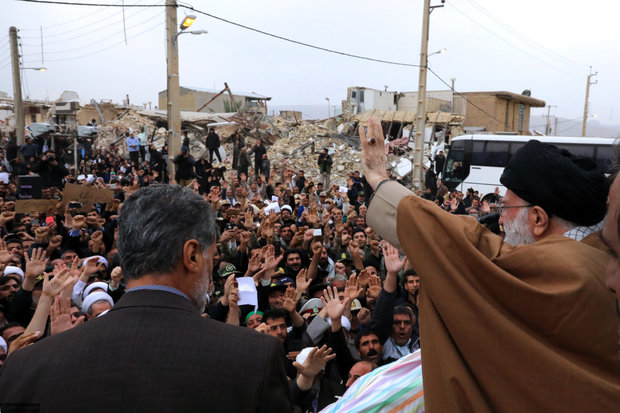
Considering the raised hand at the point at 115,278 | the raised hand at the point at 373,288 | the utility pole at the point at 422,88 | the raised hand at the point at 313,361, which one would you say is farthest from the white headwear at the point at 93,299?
the utility pole at the point at 422,88

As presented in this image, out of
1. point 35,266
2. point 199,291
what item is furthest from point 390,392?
point 35,266

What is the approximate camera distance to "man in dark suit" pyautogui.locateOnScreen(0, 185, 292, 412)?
3.86 ft

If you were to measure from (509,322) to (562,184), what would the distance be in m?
0.66

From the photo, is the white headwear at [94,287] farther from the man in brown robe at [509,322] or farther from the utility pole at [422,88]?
the utility pole at [422,88]

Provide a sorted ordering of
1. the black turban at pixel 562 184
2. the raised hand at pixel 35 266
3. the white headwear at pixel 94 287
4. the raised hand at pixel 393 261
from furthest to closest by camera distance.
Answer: the white headwear at pixel 94 287, the raised hand at pixel 35 266, the raised hand at pixel 393 261, the black turban at pixel 562 184

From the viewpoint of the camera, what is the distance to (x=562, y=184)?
6.07ft

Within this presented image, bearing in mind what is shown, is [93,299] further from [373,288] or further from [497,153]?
[497,153]

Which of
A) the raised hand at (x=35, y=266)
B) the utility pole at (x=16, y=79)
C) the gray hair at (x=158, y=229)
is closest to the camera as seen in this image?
the gray hair at (x=158, y=229)

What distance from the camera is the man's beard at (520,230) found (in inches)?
77.6

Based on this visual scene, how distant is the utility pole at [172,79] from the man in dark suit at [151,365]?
32.6ft

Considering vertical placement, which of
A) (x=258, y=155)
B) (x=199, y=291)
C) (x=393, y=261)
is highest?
(x=199, y=291)

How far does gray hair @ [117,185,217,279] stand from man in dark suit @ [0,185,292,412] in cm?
6

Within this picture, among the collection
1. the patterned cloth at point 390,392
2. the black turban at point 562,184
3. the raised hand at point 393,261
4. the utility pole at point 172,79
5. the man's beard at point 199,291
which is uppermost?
the utility pole at point 172,79

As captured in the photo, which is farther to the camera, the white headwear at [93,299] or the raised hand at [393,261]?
the white headwear at [93,299]
